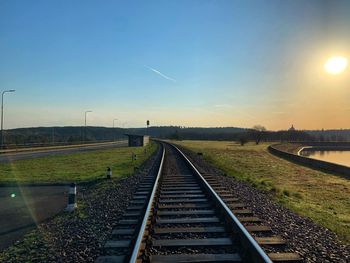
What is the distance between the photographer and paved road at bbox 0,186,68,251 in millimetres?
8135

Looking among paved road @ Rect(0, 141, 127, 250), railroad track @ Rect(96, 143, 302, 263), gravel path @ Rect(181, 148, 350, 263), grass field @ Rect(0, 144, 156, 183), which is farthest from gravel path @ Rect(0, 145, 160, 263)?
grass field @ Rect(0, 144, 156, 183)

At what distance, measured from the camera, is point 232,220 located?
7383 mm

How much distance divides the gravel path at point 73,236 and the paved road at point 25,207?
445mm

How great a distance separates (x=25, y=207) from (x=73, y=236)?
4.38 metres

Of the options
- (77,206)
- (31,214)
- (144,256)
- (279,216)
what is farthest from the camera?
(77,206)

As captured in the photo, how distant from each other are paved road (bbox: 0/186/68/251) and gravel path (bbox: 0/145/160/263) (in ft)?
1.46

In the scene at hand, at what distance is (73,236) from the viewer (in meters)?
7.24

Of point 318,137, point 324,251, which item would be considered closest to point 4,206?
point 324,251

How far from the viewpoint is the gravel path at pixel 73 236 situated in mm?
6072

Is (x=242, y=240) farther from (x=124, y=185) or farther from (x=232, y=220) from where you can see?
(x=124, y=185)

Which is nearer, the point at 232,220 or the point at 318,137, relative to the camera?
the point at 232,220

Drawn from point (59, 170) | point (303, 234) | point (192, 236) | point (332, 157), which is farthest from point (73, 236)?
point (332, 157)

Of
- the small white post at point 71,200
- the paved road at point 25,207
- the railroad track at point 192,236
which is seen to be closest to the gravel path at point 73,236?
the small white post at point 71,200

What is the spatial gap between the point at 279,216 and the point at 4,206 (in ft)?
26.4
